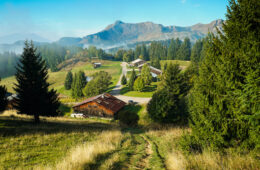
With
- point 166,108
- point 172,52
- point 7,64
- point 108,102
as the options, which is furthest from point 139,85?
point 7,64

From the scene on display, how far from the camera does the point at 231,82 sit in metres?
6.12

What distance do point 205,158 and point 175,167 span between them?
137cm

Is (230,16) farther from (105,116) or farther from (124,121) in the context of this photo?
(105,116)

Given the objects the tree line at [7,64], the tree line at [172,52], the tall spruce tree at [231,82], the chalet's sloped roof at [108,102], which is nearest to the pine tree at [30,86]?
the tall spruce tree at [231,82]

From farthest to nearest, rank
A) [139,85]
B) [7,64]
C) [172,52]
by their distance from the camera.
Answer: [7,64]
[172,52]
[139,85]

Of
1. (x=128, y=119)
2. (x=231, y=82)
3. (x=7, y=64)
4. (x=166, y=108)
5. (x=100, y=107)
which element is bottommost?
(x=128, y=119)

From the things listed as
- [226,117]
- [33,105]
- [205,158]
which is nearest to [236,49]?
[226,117]

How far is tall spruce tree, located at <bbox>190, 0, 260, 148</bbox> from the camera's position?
5.55 metres

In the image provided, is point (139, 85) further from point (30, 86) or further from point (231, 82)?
point (231, 82)

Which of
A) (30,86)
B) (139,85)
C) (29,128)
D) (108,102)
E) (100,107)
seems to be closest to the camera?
(29,128)

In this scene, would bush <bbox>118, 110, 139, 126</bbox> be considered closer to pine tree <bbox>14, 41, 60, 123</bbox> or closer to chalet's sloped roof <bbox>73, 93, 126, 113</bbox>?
chalet's sloped roof <bbox>73, 93, 126, 113</bbox>

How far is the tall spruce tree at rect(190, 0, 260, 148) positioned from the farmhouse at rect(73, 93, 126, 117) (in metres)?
37.4

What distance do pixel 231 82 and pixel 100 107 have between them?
42016 mm

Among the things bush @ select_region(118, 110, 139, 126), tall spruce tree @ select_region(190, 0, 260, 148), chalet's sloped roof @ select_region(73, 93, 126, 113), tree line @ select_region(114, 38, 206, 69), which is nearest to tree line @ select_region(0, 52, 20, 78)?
tree line @ select_region(114, 38, 206, 69)
